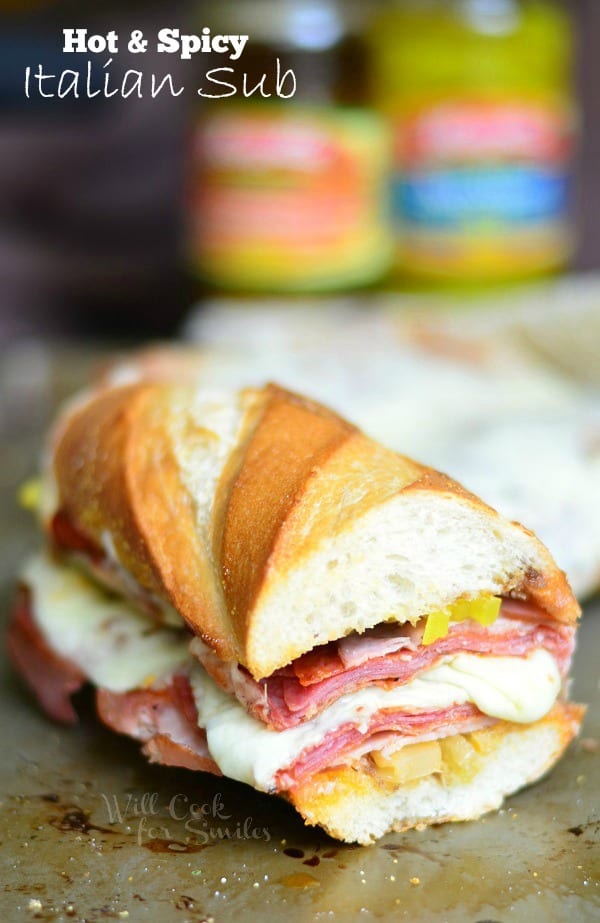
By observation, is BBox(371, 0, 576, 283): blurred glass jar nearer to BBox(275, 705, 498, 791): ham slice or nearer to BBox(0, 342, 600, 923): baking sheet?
BBox(0, 342, 600, 923): baking sheet

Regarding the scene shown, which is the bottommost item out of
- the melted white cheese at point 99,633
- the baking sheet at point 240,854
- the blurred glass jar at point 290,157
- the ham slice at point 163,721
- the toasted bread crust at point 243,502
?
the baking sheet at point 240,854

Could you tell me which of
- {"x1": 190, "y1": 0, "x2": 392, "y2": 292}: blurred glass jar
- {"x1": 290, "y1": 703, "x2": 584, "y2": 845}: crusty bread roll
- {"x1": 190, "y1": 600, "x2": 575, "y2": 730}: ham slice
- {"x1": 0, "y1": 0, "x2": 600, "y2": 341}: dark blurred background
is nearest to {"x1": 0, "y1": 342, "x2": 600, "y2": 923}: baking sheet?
{"x1": 290, "y1": 703, "x2": 584, "y2": 845}: crusty bread roll

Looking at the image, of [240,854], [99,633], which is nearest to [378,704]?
[240,854]

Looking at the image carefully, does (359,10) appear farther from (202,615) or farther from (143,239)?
(202,615)

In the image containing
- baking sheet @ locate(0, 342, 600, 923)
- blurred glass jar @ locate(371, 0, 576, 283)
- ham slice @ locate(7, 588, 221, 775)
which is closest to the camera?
baking sheet @ locate(0, 342, 600, 923)

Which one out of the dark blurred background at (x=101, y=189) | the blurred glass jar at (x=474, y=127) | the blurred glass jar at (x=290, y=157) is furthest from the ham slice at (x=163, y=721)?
the dark blurred background at (x=101, y=189)

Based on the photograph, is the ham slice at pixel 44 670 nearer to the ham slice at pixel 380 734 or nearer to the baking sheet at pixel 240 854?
the baking sheet at pixel 240 854

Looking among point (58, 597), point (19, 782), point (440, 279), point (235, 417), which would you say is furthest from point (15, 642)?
point (440, 279)
